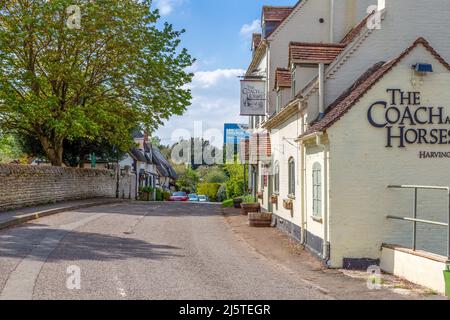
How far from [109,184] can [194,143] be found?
2608 inches

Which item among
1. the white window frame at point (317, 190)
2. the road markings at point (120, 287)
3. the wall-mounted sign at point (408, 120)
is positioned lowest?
the road markings at point (120, 287)

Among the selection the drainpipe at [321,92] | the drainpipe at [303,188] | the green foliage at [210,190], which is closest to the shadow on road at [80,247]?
the drainpipe at [303,188]

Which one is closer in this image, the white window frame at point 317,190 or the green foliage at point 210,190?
the white window frame at point 317,190

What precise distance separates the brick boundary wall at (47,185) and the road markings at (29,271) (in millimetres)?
6963

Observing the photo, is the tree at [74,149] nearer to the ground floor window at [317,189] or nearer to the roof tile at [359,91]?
the ground floor window at [317,189]

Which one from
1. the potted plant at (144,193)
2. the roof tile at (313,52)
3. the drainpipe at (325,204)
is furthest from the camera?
the potted plant at (144,193)

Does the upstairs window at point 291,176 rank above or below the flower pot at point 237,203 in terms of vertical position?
above

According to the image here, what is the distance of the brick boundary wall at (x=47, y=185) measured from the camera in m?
22.0

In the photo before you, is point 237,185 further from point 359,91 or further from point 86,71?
point 359,91

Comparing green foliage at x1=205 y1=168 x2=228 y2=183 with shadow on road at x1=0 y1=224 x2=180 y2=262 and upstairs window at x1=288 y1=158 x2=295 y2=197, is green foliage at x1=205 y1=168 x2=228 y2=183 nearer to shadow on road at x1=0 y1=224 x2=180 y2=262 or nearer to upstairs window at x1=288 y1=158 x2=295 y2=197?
upstairs window at x1=288 y1=158 x2=295 y2=197

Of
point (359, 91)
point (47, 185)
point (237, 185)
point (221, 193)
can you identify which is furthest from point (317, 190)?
point (221, 193)

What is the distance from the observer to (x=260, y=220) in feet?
71.2

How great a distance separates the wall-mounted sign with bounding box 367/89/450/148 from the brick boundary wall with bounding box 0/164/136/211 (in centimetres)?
1523

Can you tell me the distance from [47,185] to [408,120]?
1938cm
